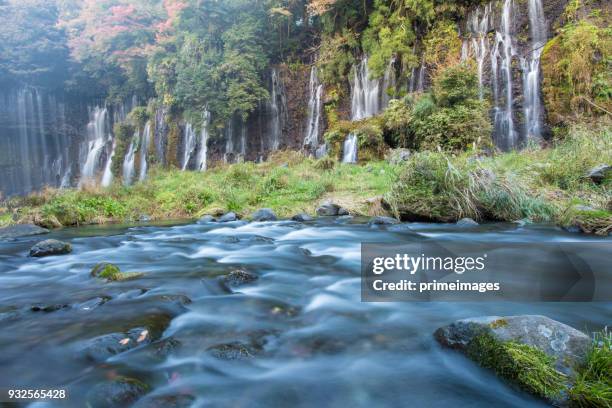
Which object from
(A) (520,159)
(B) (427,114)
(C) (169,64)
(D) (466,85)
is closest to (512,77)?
(D) (466,85)

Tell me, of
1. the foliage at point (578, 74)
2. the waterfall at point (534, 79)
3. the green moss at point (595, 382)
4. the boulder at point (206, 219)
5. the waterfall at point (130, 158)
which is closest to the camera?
the green moss at point (595, 382)

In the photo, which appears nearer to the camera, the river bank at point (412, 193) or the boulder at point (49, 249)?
the boulder at point (49, 249)

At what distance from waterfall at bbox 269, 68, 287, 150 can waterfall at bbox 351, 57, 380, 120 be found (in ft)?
15.8

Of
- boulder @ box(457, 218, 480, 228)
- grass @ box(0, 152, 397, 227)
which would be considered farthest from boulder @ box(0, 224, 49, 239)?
boulder @ box(457, 218, 480, 228)

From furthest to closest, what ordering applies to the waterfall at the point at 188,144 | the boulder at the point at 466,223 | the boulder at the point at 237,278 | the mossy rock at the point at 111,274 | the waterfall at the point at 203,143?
the waterfall at the point at 188,144, the waterfall at the point at 203,143, the boulder at the point at 466,223, the mossy rock at the point at 111,274, the boulder at the point at 237,278

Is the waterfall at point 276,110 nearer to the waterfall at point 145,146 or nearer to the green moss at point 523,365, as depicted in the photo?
the waterfall at point 145,146

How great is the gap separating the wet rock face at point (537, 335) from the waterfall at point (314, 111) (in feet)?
63.4

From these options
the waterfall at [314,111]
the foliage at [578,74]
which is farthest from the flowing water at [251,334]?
the waterfall at [314,111]

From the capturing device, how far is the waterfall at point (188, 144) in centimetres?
2511

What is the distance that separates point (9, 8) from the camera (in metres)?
31.6

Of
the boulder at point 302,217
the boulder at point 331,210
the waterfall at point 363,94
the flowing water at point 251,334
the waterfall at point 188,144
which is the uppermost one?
the waterfall at point 363,94

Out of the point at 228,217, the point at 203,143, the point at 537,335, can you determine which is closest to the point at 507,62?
the point at 228,217

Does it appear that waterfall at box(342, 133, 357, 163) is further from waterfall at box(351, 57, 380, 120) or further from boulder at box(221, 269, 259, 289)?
boulder at box(221, 269, 259, 289)

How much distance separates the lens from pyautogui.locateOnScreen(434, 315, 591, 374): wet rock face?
1978 millimetres
